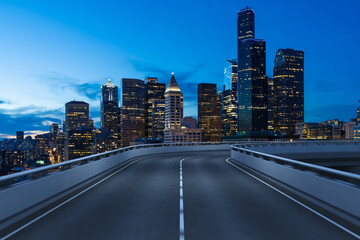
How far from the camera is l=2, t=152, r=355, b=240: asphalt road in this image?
6664 mm

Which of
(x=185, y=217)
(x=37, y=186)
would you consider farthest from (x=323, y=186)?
(x=37, y=186)

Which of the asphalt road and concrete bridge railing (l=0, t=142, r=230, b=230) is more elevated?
concrete bridge railing (l=0, t=142, r=230, b=230)

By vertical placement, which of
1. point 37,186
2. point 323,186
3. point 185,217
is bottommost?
point 185,217

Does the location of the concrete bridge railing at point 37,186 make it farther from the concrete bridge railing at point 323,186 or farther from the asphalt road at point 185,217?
the concrete bridge railing at point 323,186

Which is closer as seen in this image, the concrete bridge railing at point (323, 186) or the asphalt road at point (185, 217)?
the asphalt road at point (185, 217)

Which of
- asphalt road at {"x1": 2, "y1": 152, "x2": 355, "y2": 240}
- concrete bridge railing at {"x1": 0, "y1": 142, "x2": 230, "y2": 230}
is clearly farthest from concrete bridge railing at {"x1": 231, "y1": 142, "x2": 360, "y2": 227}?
concrete bridge railing at {"x1": 0, "y1": 142, "x2": 230, "y2": 230}

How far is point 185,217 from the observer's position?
8.09 metres

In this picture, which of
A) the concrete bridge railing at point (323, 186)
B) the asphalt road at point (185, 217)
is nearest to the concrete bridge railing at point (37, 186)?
the asphalt road at point (185, 217)

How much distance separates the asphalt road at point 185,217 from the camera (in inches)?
262

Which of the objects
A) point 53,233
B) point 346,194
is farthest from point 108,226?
point 346,194

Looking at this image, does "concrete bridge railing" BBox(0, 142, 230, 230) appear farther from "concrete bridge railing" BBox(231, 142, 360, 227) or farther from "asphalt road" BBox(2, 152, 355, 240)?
"concrete bridge railing" BBox(231, 142, 360, 227)

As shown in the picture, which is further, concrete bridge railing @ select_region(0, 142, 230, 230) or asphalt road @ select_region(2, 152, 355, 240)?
concrete bridge railing @ select_region(0, 142, 230, 230)

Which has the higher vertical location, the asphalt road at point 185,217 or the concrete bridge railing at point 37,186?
the concrete bridge railing at point 37,186

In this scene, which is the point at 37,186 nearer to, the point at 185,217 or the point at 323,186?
the point at 185,217
